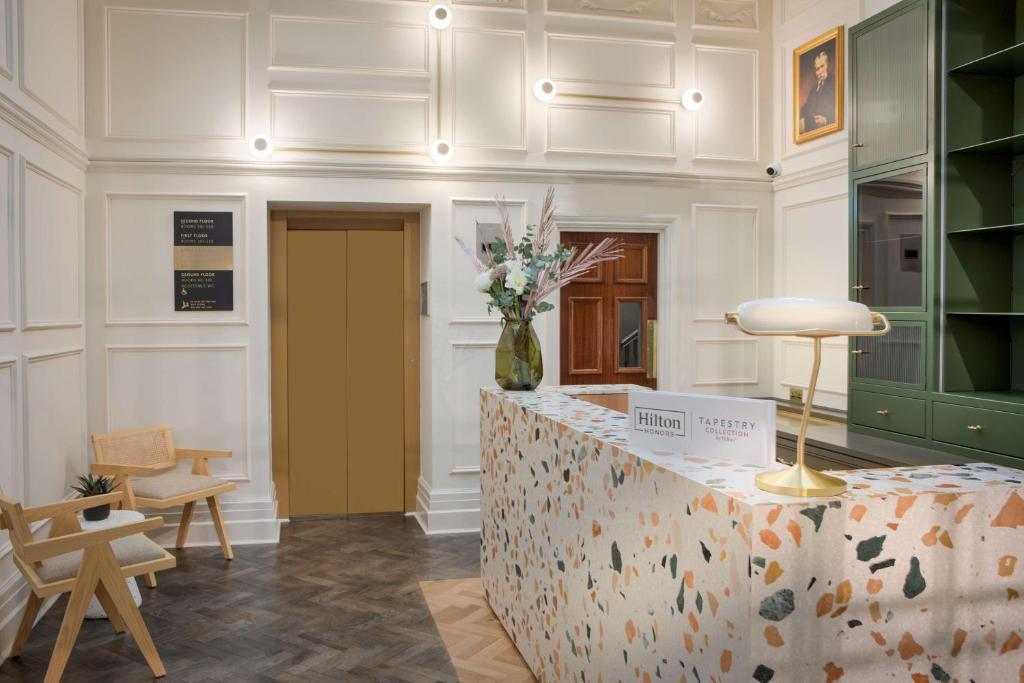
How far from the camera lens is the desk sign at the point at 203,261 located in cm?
500

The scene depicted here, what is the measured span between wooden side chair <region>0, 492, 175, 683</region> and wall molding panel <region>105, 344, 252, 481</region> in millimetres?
1585

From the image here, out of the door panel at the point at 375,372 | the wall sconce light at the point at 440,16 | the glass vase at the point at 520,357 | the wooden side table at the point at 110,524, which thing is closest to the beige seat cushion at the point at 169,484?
the wooden side table at the point at 110,524

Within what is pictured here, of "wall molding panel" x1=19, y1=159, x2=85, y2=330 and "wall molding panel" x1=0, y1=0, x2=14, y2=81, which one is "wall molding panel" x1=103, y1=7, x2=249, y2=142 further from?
"wall molding panel" x1=0, y1=0, x2=14, y2=81

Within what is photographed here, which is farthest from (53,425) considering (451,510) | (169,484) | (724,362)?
(724,362)

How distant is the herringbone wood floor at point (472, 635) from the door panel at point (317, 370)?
64.1 inches

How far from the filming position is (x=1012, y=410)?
346 centimetres

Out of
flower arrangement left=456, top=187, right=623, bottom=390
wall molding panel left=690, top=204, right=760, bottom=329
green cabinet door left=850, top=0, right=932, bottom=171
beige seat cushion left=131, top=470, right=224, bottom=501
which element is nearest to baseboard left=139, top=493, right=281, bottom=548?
beige seat cushion left=131, top=470, right=224, bottom=501

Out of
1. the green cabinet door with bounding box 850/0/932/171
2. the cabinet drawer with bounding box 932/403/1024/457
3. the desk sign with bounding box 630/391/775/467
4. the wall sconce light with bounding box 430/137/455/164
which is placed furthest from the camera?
the wall sconce light with bounding box 430/137/455/164

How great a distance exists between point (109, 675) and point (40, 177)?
242cm

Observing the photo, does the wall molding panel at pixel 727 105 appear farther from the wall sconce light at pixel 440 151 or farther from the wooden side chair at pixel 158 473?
the wooden side chair at pixel 158 473

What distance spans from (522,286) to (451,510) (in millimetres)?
2364

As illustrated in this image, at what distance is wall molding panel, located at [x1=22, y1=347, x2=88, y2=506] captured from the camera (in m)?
3.82

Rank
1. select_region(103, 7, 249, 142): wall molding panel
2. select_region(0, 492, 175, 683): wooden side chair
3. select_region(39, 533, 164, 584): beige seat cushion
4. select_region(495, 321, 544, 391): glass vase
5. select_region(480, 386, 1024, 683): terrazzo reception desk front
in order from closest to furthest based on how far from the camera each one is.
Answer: select_region(480, 386, 1024, 683): terrazzo reception desk front, select_region(0, 492, 175, 683): wooden side chair, select_region(39, 533, 164, 584): beige seat cushion, select_region(495, 321, 544, 391): glass vase, select_region(103, 7, 249, 142): wall molding panel

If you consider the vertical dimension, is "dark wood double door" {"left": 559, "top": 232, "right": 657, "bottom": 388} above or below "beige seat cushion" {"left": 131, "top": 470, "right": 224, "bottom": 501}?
above
